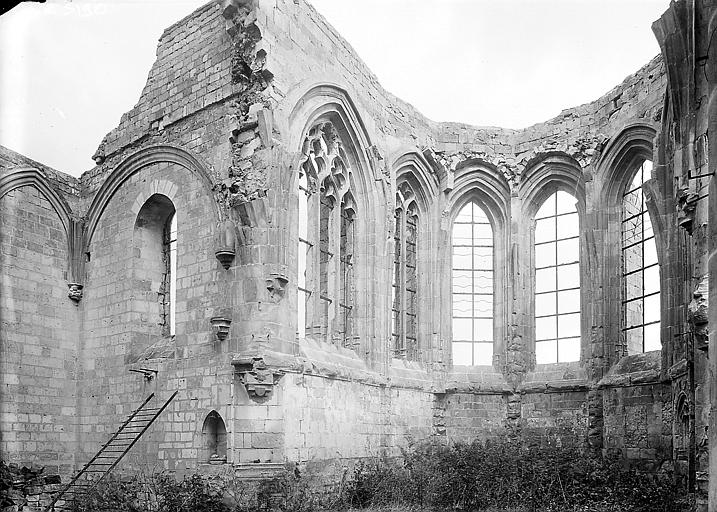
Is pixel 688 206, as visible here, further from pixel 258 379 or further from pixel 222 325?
pixel 222 325

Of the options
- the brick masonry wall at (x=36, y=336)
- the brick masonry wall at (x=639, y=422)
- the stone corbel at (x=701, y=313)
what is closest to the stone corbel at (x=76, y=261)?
the brick masonry wall at (x=36, y=336)

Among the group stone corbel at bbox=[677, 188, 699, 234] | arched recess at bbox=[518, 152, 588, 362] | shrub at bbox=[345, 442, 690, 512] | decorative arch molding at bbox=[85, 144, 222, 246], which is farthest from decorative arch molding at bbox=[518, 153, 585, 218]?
Answer: decorative arch molding at bbox=[85, 144, 222, 246]

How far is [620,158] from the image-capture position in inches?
603

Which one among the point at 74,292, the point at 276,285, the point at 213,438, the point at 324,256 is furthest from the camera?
the point at 74,292

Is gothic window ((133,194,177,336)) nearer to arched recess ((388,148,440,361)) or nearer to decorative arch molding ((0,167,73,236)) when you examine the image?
decorative arch molding ((0,167,73,236))

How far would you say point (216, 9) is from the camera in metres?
13.6

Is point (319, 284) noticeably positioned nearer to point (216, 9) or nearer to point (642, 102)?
point (216, 9)

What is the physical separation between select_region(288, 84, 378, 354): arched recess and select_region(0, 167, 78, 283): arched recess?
4.42 m

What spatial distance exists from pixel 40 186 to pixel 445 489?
871 cm

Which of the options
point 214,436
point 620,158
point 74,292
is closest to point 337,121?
point 620,158

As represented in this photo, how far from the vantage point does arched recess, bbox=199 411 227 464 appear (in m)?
11.9

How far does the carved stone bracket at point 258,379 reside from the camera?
11312 mm

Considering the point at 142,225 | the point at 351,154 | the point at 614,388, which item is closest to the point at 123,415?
the point at 142,225

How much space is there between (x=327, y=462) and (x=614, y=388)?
541 centimetres
